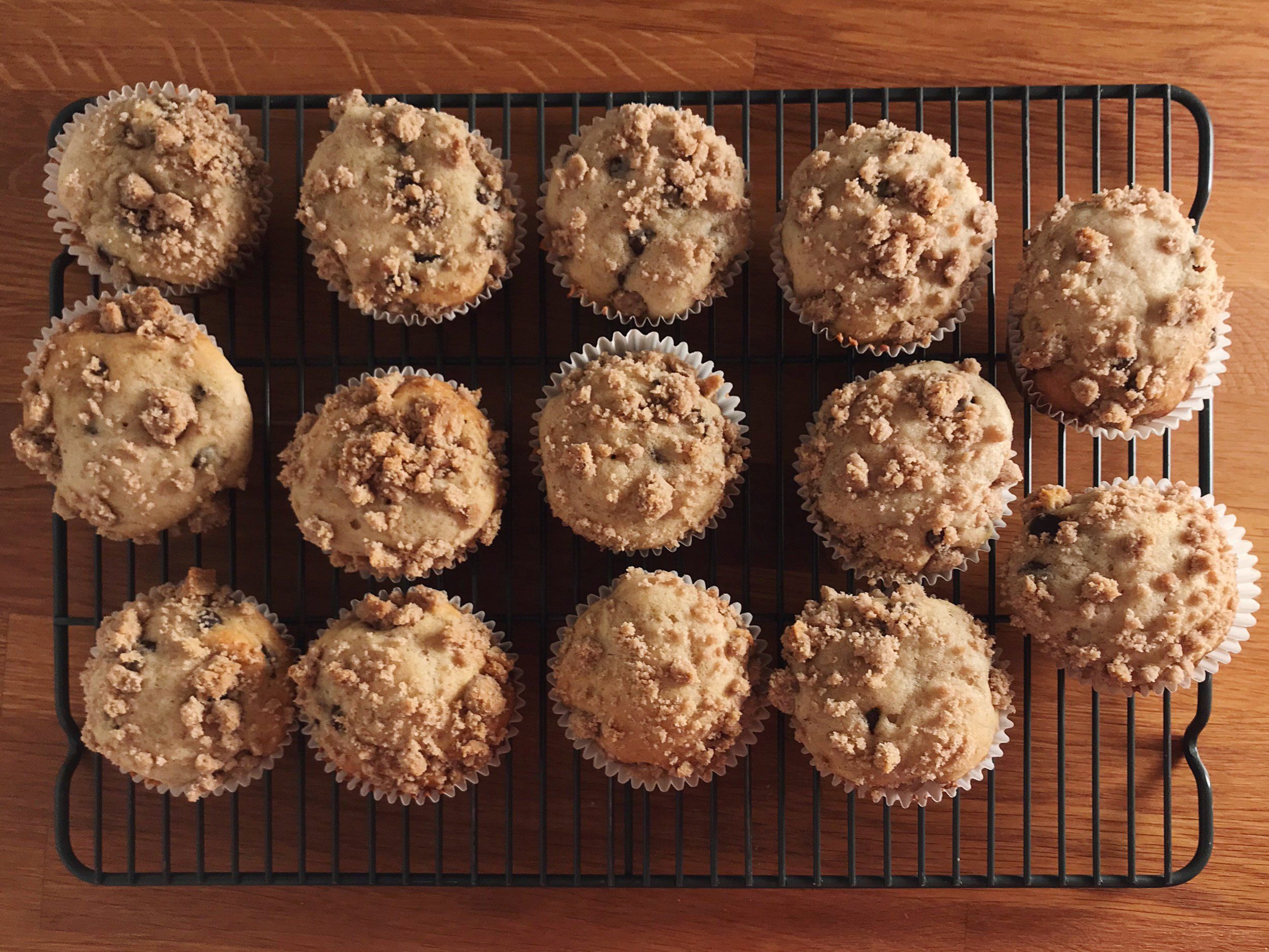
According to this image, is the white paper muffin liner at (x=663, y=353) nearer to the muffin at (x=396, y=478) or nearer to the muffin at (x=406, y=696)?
the muffin at (x=396, y=478)

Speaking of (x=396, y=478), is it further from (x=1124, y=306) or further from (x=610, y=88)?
(x=1124, y=306)

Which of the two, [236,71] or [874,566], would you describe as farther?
[236,71]

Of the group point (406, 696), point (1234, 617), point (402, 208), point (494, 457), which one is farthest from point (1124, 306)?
point (406, 696)

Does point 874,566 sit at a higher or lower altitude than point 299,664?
higher

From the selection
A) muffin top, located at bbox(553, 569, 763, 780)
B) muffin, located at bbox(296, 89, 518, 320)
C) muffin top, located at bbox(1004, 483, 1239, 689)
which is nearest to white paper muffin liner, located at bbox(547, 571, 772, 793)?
muffin top, located at bbox(553, 569, 763, 780)

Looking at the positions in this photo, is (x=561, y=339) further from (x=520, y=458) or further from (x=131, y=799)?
(x=131, y=799)

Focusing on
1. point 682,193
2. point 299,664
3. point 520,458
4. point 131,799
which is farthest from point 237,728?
point 682,193

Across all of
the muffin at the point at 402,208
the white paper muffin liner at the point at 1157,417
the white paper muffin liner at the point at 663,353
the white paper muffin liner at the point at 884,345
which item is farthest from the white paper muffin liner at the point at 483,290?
the white paper muffin liner at the point at 1157,417
